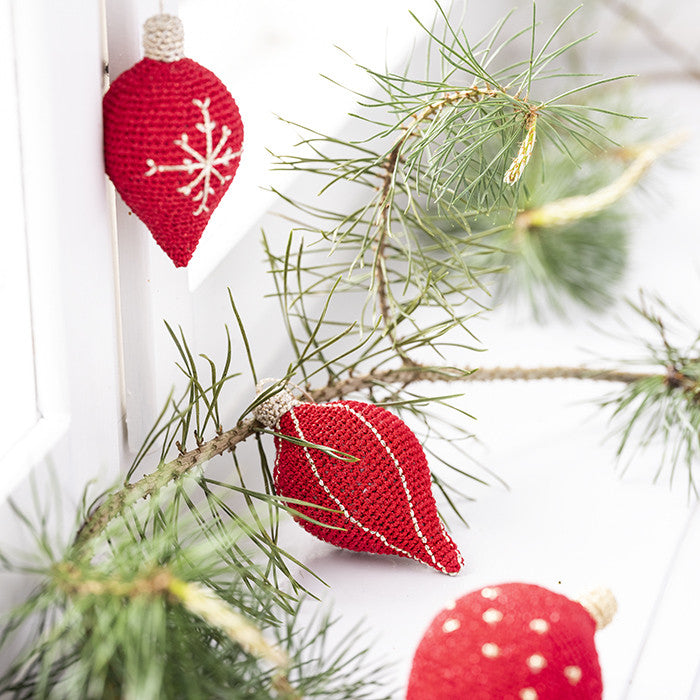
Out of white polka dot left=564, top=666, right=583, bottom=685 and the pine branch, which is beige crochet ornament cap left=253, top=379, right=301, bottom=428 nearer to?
white polka dot left=564, top=666, right=583, bottom=685

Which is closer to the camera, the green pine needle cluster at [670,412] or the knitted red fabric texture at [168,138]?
the knitted red fabric texture at [168,138]

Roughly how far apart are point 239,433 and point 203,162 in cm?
13

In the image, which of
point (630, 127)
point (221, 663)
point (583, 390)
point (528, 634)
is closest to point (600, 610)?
point (528, 634)

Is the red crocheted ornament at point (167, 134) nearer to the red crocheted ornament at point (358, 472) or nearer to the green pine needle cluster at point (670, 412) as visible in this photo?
the red crocheted ornament at point (358, 472)

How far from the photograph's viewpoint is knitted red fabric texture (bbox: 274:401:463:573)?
0.44 m

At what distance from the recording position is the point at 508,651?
34 centimetres

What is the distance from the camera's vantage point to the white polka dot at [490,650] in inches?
13.4

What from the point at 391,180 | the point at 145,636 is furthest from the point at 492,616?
the point at 391,180

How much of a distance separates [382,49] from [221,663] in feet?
1.63

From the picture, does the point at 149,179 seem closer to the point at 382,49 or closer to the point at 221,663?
the point at 221,663

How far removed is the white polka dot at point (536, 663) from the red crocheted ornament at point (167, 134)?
226 millimetres

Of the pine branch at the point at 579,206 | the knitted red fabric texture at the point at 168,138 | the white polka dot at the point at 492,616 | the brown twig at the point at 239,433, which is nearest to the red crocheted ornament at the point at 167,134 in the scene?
the knitted red fabric texture at the point at 168,138

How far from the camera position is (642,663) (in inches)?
17.3

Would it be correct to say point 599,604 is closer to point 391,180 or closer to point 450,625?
point 450,625
